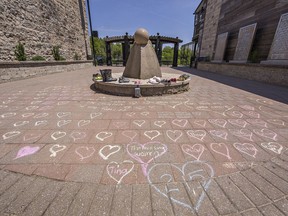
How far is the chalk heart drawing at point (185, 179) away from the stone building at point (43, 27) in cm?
1243

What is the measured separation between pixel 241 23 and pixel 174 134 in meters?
14.3

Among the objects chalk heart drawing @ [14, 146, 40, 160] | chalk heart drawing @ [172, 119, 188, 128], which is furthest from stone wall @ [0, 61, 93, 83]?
chalk heart drawing @ [172, 119, 188, 128]

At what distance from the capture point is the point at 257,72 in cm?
950

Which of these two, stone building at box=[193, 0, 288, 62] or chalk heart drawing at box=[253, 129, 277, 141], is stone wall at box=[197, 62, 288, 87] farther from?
chalk heart drawing at box=[253, 129, 277, 141]

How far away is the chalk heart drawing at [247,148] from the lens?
2.39 metres

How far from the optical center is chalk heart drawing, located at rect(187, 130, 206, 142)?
2.83 meters

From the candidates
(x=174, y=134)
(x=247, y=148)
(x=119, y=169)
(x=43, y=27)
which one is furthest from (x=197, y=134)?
(x=43, y=27)

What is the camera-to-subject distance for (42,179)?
1828mm

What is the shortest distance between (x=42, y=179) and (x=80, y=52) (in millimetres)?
21106

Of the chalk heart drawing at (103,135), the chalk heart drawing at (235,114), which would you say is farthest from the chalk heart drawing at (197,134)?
the chalk heart drawing at (103,135)

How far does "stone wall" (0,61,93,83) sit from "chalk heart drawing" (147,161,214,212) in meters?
10.7

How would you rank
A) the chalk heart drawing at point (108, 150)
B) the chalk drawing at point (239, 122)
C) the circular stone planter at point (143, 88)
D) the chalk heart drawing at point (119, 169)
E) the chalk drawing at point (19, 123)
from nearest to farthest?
the chalk heart drawing at point (119, 169), the chalk heart drawing at point (108, 150), the chalk drawing at point (19, 123), the chalk drawing at point (239, 122), the circular stone planter at point (143, 88)

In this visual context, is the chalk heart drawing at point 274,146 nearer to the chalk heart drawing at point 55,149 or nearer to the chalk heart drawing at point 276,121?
the chalk heart drawing at point 276,121

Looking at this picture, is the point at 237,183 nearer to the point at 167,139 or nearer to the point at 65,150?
the point at 167,139
